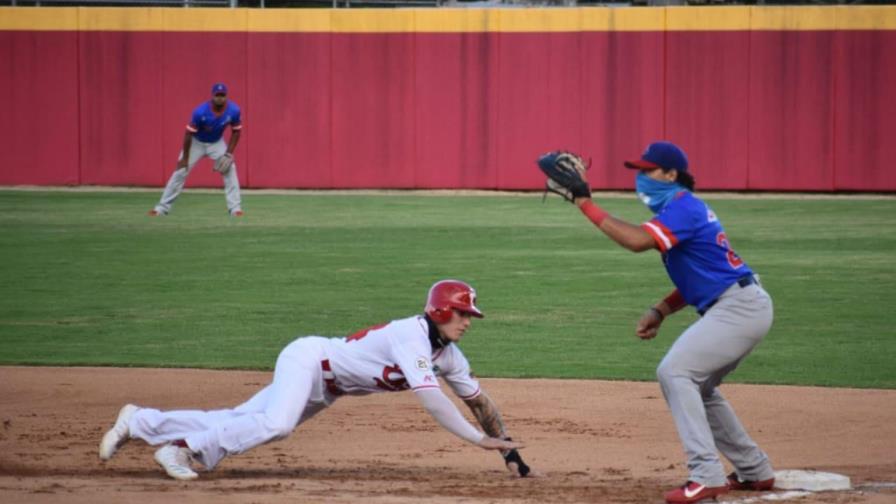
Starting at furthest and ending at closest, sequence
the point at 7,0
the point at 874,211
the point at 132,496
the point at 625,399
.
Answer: the point at 7,0 → the point at 874,211 → the point at 625,399 → the point at 132,496

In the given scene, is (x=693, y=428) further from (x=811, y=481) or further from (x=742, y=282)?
(x=811, y=481)

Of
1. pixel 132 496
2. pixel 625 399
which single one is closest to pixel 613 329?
pixel 625 399

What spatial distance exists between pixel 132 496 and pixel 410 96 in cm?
2135

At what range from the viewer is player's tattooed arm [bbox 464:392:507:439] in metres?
7.50

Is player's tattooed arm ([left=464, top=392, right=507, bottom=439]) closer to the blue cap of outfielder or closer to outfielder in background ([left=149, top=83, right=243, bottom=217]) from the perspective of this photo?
the blue cap of outfielder

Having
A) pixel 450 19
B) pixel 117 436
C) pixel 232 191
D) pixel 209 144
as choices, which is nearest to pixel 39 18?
pixel 209 144

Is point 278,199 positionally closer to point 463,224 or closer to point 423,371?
point 463,224

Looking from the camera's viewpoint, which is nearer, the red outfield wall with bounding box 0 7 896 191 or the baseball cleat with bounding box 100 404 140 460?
the baseball cleat with bounding box 100 404 140 460

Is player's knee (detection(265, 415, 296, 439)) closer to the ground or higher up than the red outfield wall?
closer to the ground

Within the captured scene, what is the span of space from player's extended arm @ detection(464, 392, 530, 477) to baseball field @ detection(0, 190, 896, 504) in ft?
0.29

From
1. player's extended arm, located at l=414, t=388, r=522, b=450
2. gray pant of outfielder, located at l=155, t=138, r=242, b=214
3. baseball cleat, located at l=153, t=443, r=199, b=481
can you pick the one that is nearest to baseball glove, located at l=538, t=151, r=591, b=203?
player's extended arm, located at l=414, t=388, r=522, b=450

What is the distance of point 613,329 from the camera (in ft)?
42.5

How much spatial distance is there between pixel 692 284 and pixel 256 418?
7.21 ft

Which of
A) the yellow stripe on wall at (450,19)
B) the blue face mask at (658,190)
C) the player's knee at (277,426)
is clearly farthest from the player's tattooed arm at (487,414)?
the yellow stripe on wall at (450,19)
